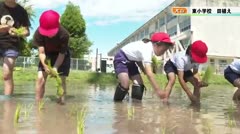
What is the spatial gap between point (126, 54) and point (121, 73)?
339mm

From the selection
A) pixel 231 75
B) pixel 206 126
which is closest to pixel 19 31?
pixel 206 126

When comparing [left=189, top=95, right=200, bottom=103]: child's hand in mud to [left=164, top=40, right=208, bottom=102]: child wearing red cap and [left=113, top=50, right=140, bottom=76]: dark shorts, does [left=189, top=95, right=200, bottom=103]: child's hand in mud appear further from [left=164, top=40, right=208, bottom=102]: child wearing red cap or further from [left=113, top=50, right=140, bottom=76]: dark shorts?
[left=113, top=50, right=140, bottom=76]: dark shorts

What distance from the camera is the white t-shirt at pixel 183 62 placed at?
734 centimetres

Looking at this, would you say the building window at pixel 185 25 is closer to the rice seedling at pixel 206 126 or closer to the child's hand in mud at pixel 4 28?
the child's hand in mud at pixel 4 28

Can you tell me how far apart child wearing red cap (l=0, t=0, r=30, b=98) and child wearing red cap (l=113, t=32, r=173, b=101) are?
168cm

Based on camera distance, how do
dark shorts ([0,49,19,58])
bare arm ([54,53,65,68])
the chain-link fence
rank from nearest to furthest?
bare arm ([54,53,65,68])
dark shorts ([0,49,19,58])
the chain-link fence

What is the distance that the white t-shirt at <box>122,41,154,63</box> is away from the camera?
639 centimetres

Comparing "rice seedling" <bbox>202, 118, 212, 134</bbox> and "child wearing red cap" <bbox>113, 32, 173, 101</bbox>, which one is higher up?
"child wearing red cap" <bbox>113, 32, 173, 101</bbox>

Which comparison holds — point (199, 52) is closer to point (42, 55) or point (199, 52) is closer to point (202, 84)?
point (202, 84)

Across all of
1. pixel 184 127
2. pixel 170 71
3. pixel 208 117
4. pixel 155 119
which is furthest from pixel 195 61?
pixel 184 127

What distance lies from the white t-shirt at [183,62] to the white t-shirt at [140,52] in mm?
778

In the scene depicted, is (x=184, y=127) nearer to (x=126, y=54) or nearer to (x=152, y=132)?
(x=152, y=132)

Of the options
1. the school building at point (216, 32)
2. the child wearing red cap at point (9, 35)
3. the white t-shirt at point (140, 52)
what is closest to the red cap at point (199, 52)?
the white t-shirt at point (140, 52)

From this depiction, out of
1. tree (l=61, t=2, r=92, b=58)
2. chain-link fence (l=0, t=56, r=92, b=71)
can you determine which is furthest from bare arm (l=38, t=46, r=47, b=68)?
tree (l=61, t=2, r=92, b=58)
